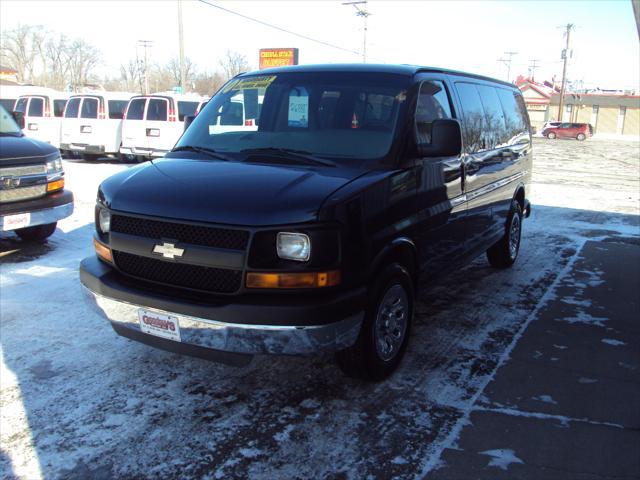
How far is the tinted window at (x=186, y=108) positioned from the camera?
682 inches

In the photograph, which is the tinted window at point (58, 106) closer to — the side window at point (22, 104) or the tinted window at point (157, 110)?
the side window at point (22, 104)

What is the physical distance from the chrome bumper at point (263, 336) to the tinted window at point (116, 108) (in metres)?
17.6

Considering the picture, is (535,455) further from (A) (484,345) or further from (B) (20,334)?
(B) (20,334)

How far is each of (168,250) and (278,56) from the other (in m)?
31.3

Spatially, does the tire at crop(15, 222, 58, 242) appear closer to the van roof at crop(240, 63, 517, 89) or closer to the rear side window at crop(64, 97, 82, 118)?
the van roof at crop(240, 63, 517, 89)

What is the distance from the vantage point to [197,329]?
10.3 feet

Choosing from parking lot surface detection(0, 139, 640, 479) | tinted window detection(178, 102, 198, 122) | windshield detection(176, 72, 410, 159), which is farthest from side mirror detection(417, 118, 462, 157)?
tinted window detection(178, 102, 198, 122)

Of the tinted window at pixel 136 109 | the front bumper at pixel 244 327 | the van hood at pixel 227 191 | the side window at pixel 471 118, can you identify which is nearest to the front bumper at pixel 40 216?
the van hood at pixel 227 191

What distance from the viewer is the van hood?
3.08m

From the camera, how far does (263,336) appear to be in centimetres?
303

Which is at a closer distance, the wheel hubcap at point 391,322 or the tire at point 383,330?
the tire at point 383,330

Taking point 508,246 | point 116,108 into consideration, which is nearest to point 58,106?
point 116,108

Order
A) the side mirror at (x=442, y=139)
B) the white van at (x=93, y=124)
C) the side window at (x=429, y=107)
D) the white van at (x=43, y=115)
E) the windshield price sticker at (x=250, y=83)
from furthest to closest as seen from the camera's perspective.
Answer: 1. the white van at (x=43, y=115)
2. the white van at (x=93, y=124)
3. the windshield price sticker at (x=250, y=83)
4. the side window at (x=429, y=107)
5. the side mirror at (x=442, y=139)

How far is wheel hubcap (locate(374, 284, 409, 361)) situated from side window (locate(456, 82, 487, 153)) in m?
1.73
